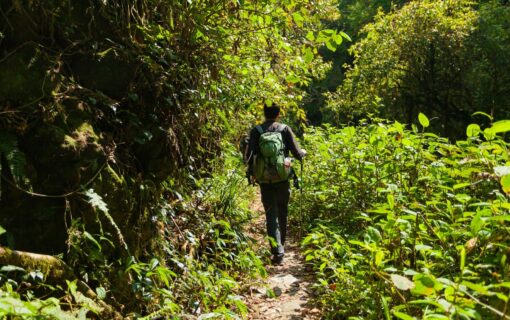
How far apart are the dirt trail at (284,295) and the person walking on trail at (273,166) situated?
0.29 meters

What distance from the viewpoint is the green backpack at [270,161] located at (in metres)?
5.52

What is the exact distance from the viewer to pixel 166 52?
4.14 m

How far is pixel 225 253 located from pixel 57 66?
8.50ft

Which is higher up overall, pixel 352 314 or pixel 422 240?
pixel 422 240

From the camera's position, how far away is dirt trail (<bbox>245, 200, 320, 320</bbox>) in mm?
4125

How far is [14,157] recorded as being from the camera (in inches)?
113

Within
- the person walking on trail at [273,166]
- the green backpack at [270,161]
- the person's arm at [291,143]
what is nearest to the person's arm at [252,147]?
the person walking on trail at [273,166]

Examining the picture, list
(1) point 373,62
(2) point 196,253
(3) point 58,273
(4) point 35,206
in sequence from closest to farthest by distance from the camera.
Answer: (3) point 58,273
(4) point 35,206
(2) point 196,253
(1) point 373,62

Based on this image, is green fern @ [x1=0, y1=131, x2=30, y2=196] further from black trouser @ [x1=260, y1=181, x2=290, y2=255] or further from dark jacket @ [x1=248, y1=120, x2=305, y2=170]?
black trouser @ [x1=260, y1=181, x2=290, y2=255]

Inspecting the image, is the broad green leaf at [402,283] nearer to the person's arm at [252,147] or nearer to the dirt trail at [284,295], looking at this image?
the dirt trail at [284,295]

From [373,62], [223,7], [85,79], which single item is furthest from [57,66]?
[373,62]

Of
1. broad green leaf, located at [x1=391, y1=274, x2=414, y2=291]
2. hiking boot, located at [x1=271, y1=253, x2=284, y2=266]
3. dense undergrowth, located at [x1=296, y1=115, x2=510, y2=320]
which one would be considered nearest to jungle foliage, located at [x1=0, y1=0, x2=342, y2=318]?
hiking boot, located at [x1=271, y1=253, x2=284, y2=266]

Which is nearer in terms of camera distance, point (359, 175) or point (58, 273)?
point (58, 273)

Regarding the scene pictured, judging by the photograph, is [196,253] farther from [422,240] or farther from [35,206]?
[422,240]
